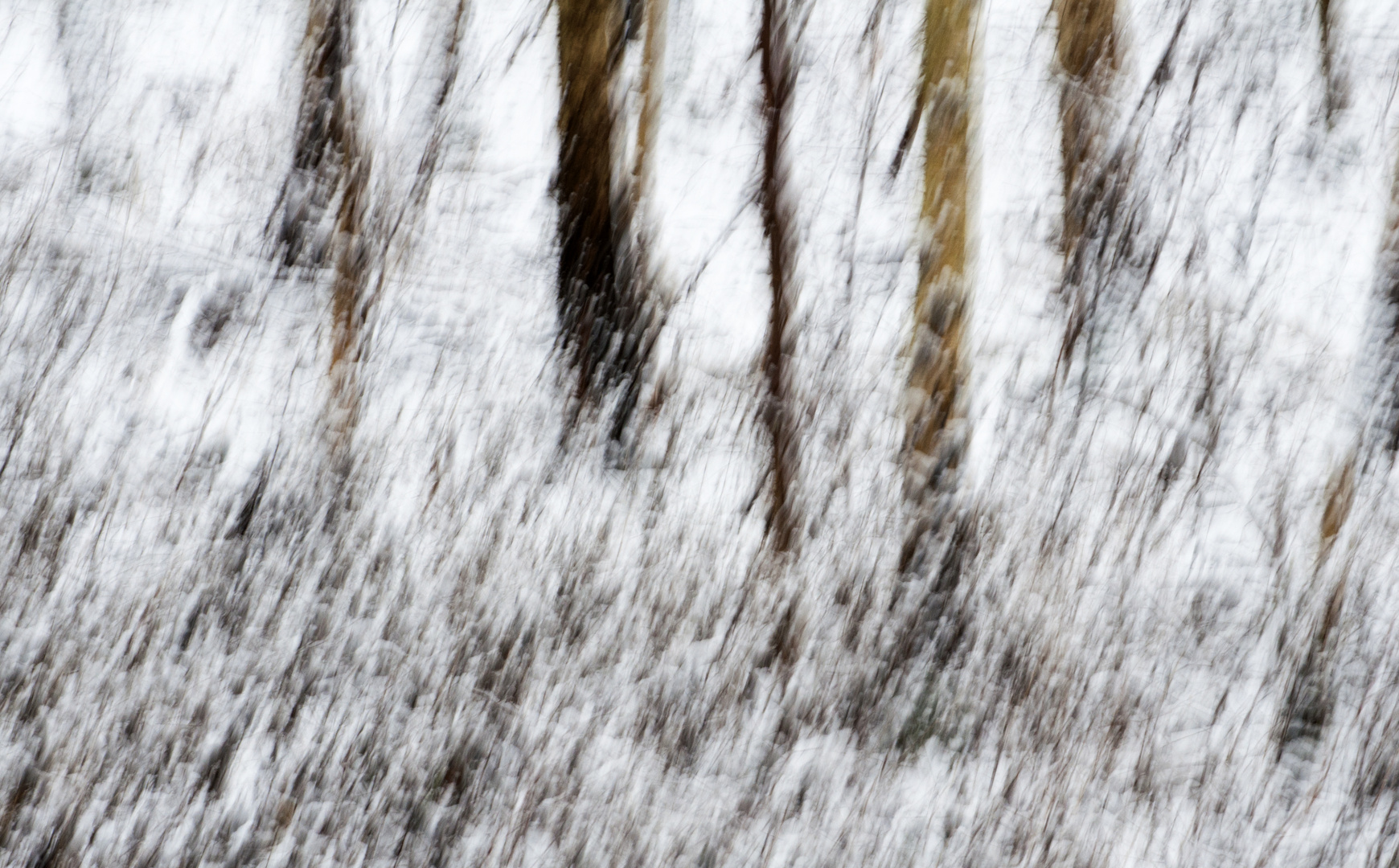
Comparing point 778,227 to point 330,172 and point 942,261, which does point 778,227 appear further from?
point 330,172

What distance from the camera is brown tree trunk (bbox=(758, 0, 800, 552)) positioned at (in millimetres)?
2320

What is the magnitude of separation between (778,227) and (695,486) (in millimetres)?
793

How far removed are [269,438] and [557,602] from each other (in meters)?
0.90

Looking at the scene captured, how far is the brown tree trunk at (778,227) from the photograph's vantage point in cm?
232

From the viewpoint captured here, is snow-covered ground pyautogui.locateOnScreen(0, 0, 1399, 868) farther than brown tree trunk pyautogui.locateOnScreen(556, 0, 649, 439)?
No

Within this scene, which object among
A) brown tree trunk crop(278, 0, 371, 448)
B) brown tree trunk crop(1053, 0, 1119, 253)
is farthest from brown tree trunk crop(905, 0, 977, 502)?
brown tree trunk crop(278, 0, 371, 448)

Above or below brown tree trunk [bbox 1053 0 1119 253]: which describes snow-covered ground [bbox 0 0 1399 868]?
below

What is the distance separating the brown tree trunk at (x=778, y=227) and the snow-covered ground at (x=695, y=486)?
4 cm

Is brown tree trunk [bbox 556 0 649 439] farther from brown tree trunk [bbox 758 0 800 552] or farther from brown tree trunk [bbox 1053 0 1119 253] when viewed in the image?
brown tree trunk [bbox 1053 0 1119 253]

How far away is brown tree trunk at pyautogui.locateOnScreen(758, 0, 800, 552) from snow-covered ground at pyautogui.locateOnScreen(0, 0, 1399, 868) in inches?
1.6

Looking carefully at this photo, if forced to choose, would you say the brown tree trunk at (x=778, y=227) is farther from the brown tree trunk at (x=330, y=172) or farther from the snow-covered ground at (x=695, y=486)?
the brown tree trunk at (x=330, y=172)

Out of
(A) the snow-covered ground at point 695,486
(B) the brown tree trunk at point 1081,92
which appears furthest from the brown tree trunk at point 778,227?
(B) the brown tree trunk at point 1081,92

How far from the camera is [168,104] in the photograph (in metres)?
2.38

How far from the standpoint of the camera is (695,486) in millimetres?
2275
